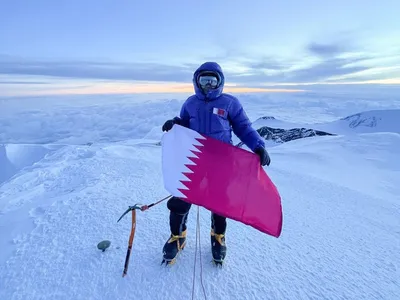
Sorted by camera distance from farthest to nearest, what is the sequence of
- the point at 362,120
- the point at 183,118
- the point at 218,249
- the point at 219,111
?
the point at 362,120, the point at 183,118, the point at 218,249, the point at 219,111

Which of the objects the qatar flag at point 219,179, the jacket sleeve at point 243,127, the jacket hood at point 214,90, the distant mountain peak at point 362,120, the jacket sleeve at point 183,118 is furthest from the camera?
the distant mountain peak at point 362,120

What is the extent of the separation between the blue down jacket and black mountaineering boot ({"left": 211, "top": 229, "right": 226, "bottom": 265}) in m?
0.99

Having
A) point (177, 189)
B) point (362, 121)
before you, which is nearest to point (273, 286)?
point (177, 189)

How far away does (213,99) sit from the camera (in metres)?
2.35

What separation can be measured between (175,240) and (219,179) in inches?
34.6

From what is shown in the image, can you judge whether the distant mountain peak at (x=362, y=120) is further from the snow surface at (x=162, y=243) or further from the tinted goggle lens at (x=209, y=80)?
the tinted goggle lens at (x=209, y=80)

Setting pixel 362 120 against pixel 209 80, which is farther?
pixel 362 120

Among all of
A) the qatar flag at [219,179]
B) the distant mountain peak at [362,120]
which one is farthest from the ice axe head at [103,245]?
the distant mountain peak at [362,120]

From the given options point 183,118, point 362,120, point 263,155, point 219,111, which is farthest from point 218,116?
point 362,120

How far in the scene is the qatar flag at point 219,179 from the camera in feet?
6.82

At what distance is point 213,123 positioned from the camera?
2396 millimetres

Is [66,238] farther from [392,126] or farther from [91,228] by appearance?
[392,126]

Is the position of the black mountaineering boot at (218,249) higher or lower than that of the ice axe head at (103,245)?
higher

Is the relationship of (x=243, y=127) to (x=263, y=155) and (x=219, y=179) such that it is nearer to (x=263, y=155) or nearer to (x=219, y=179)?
(x=263, y=155)
